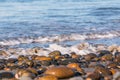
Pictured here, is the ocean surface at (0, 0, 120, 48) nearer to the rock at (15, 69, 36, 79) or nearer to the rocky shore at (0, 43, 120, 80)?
the rocky shore at (0, 43, 120, 80)

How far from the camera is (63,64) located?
8.49 meters

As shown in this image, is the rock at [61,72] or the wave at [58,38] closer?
the rock at [61,72]

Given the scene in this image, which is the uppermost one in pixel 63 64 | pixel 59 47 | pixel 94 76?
pixel 94 76

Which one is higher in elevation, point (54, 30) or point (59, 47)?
point (59, 47)

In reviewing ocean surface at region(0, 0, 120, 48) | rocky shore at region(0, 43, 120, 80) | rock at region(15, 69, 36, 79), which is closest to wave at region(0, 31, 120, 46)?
ocean surface at region(0, 0, 120, 48)

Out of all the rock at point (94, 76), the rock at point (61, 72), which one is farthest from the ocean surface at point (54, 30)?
the rock at point (94, 76)

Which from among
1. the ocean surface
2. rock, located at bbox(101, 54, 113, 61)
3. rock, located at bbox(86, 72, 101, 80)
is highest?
rock, located at bbox(86, 72, 101, 80)

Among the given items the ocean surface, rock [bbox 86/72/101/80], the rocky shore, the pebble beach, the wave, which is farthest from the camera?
the ocean surface

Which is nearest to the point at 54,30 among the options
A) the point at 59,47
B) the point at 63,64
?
the point at 59,47

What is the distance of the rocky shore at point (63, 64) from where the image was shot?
687 centimetres

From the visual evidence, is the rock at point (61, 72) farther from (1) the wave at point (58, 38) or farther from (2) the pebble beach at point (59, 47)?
(1) the wave at point (58, 38)

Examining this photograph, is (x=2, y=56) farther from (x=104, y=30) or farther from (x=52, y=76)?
(x=104, y=30)

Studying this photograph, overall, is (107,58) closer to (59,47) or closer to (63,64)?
(63,64)

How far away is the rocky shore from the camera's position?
687 cm
